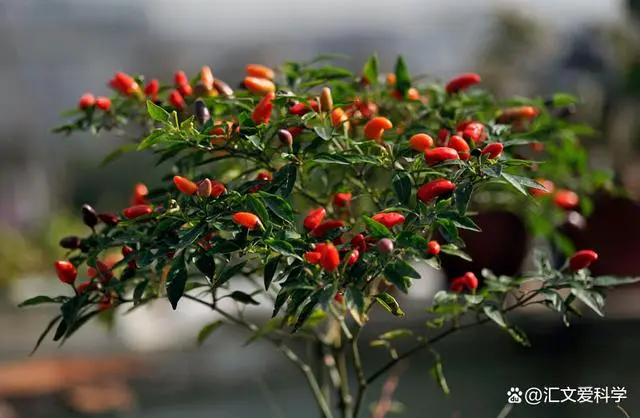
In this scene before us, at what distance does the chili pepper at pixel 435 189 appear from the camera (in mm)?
937

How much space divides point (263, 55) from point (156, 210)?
12668mm

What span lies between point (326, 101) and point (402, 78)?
262 mm

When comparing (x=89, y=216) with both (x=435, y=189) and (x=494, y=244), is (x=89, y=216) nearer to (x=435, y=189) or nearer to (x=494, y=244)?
(x=435, y=189)

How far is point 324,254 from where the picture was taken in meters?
0.88

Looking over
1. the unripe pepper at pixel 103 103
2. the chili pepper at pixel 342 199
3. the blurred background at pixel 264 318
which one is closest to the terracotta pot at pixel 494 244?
the blurred background at pixel 264 318

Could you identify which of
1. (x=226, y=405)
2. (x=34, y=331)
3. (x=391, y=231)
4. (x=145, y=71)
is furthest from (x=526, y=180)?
(x=145, y=71)

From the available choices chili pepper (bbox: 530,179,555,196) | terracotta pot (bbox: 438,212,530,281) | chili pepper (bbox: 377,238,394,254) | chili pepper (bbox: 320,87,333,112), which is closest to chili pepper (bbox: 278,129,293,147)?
chili pepper (bbox: 320,87,333,112)

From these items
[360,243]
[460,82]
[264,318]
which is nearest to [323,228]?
[360,243]

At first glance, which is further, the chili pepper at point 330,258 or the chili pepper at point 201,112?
the chili pepper at point 201,112

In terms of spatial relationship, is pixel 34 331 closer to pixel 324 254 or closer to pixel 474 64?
pixel 324 254

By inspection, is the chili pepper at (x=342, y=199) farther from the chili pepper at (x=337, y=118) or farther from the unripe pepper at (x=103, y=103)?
the unripe pepper at (x=103, y=103)

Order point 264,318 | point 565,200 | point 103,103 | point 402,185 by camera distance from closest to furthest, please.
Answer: point 402,185 < point 103,103 < point 565,200 < point 264,318

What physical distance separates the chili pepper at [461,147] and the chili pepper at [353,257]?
0.17 metres

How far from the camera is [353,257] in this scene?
91 centimetres
